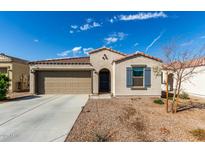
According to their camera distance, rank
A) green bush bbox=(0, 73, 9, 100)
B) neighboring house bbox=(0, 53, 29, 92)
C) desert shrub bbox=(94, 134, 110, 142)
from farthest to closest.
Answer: neighboring house bbox=(0, 53, 29, 92) < green bush bbox=(0, 73, 9, 100) < desert shrub bbox=(94, 134, 110, 142)

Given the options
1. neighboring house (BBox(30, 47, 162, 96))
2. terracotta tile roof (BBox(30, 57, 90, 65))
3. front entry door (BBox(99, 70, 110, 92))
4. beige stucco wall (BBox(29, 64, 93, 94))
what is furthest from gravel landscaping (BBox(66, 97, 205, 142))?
front entry door (BBox(99, 70, 110, 92))

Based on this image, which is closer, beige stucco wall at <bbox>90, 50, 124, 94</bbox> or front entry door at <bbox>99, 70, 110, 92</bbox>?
beige stucco wall at <bbox>90, 50, 124, 94</bbox>

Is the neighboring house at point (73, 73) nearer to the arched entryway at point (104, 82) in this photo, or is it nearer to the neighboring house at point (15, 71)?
the arched entryway at point (104, 82)

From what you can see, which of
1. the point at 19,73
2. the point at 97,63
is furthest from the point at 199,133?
the point at 19,73

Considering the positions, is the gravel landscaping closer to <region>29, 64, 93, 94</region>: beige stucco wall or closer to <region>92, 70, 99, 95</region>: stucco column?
<region>92, 70, 99, 95</region>: stucco column

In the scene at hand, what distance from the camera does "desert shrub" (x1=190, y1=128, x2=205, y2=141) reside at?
428 centimetres

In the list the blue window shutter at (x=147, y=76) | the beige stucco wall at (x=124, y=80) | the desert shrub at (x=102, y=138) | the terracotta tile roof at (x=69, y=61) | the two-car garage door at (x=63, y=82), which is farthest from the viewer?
the two-car garage door at (x=63, y=82)

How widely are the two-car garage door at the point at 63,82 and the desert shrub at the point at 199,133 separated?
11.0 metres

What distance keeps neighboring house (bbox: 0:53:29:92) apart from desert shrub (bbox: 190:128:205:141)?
17.3 m

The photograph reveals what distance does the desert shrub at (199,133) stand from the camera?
4277mm

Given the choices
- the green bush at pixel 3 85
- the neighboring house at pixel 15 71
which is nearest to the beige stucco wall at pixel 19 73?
the neighboring house at pixel 15 71
